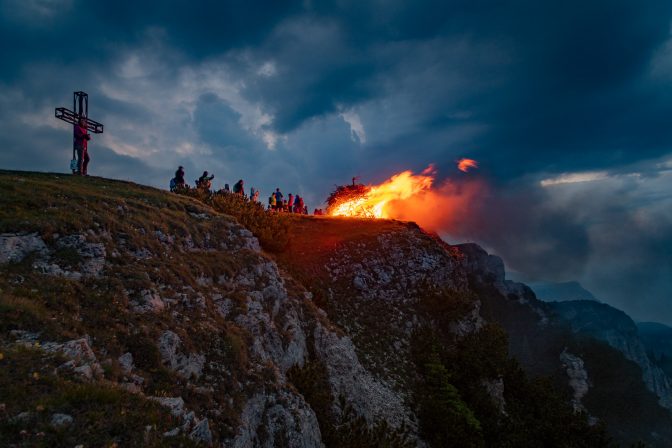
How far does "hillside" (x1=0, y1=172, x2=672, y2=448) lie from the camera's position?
845 centimetres

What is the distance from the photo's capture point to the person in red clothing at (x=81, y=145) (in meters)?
26.6

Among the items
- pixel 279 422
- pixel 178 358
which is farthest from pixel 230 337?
pixel 279 422

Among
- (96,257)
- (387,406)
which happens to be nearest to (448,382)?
(387,406)

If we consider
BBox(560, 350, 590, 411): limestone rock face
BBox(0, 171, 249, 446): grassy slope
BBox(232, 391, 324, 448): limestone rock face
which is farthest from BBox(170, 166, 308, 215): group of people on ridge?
BBox(560, 350, 590, 411): limestone rock face

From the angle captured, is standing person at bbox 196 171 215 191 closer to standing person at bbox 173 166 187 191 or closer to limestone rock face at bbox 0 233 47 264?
standing person at bbox 173 166 187 191

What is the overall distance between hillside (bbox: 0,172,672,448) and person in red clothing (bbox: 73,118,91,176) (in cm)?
304

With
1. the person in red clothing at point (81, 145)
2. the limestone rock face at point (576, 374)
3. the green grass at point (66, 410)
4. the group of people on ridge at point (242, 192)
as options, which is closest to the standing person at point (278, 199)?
the group of people on ridge at point (242, 192)

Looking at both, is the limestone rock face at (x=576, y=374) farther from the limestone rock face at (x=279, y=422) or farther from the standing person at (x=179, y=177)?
the standing person at (x=179, y=177)

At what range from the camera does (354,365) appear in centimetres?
2153

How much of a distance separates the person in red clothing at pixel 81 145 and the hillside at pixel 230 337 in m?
3.04

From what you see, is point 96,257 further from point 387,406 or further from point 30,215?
point 387,406

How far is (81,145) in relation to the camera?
27.2 meters

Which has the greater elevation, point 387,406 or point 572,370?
point 387,406

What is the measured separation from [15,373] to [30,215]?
31.4 ft
